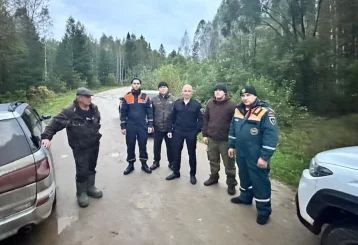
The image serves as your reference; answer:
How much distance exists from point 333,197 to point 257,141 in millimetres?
1357

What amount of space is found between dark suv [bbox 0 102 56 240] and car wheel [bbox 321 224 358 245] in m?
2.85

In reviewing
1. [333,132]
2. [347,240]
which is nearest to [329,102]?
[333,132]

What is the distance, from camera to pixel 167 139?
6109 mm

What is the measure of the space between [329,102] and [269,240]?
8.30 meters

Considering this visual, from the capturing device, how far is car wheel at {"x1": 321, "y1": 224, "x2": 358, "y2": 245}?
8.65 ft

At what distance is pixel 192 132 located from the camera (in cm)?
544

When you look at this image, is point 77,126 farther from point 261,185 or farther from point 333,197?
point 333,197

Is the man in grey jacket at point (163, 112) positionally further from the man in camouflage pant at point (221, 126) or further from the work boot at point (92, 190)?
the work boot at point (92, 190)

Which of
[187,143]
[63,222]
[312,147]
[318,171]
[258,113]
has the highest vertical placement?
[258,113]

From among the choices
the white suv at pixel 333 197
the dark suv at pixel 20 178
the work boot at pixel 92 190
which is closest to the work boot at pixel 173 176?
the work boot at pixel 92 190

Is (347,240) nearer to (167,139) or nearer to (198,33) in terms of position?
(167,139)

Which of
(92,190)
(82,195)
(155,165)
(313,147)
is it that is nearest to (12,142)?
(82,195)

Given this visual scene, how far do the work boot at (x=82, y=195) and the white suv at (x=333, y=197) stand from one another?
293 centimetres

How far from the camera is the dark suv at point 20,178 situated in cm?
291
